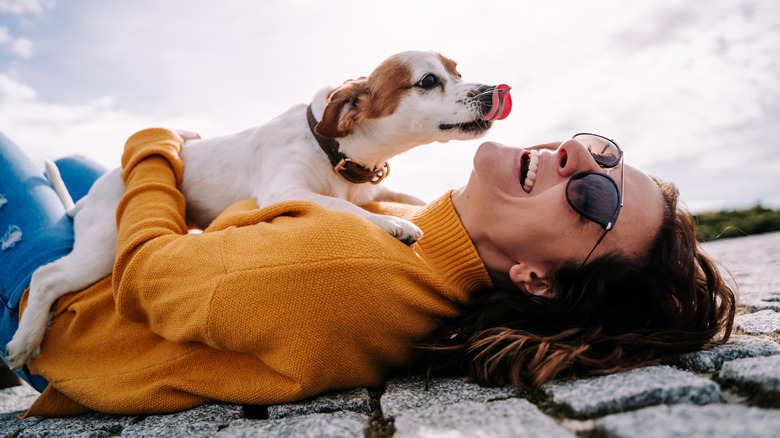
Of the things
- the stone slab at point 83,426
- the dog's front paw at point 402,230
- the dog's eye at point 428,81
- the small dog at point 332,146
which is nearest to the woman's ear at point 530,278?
the dog's front paw at point 402,230

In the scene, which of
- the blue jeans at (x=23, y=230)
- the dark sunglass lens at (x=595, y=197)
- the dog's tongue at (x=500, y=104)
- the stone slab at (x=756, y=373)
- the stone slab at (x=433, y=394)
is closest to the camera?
the stone slab at (x=756, y=373)

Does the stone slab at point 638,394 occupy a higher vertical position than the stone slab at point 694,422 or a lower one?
lower

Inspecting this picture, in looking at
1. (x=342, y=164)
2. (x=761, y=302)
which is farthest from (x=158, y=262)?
(x=761, y=302)

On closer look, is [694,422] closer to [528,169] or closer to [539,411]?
[539,411]

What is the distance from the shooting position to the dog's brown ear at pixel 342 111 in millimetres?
2592

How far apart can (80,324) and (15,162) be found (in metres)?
1.32

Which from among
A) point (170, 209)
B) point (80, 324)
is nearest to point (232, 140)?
point (170, 209)

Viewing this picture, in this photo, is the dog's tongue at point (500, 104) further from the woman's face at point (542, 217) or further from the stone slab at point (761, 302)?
the stone slab at point (761, 302)

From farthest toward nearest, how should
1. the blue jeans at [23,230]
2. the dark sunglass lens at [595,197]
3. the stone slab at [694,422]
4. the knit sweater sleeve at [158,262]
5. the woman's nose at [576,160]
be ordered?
the blue jeans at [23,230], the woman's nose at [576,160], the dark sunglass lens at [595,197], the knit sweater sleeve at [158,262], the stone slab at [694,422]

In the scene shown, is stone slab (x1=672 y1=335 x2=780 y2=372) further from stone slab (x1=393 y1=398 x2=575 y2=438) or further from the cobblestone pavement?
stone slab (x1=393 y1=398 x2=575 y2=438)

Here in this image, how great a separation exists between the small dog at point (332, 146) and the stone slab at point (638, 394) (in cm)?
147

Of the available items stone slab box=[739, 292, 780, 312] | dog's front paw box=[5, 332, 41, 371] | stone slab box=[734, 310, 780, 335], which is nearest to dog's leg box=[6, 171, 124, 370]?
dog's front paw box=[5, 332, 41, 371]

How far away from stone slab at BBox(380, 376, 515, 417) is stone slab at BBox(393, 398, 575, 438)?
7 cm

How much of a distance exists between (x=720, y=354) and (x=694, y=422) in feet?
2.30
